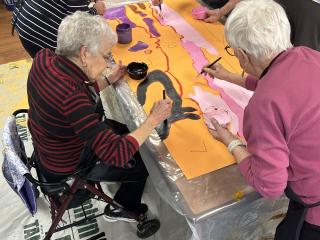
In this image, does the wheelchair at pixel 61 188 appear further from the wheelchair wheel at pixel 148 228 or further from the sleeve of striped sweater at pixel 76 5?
the sleeve of striped sweater at pixel 76 5

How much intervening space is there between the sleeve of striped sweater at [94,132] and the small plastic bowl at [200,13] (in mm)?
1137

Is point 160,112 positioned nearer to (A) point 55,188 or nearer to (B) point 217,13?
(A) point 55,188

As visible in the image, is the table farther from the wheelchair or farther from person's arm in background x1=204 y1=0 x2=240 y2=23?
person's arm in background x1=204 y1=0 x2=240 y2=23

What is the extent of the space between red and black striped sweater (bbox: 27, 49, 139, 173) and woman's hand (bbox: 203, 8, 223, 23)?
107 centimetres

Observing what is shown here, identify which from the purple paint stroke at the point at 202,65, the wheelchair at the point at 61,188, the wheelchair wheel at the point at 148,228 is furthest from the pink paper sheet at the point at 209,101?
the wheelchair wheel at the point at 148,228

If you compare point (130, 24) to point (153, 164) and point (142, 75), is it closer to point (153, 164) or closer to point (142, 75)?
point (142, 75)

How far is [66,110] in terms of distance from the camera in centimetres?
120

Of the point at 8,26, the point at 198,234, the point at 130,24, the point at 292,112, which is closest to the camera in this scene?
the point at 292,112

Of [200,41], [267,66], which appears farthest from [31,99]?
[200,41]

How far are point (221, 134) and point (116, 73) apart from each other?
676 millimetres

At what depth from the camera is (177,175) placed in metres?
1.23

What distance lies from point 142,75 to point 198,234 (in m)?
0.83

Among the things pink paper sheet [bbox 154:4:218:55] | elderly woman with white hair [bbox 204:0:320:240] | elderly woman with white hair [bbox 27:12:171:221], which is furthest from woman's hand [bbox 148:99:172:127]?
pink paper sheet [bbox 154:4:218:55]

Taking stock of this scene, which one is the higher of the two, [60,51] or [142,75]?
[60,51]
